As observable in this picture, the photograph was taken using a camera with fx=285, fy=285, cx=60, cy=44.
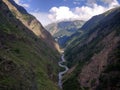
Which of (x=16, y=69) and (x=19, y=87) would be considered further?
(x=16, y=69)

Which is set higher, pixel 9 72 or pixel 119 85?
pixel 9 72

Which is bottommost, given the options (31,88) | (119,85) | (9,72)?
(119,85)

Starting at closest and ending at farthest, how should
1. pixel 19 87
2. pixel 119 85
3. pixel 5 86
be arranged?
1. pixel 5 86
2. pixel 19 87
3. pixel 119 85

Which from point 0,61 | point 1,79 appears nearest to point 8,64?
point 0,61

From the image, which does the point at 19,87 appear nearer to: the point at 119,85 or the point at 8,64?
the point at 8,64

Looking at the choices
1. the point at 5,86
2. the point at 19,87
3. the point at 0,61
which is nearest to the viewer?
the point at 5,86

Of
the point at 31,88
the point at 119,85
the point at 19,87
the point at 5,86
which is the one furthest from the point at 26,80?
the point at 119,85

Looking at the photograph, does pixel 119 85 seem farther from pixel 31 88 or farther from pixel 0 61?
pixel 0 61

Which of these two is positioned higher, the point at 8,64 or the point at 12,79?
the point at 8,64

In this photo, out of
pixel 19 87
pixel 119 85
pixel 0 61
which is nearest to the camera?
pixel 19 87
